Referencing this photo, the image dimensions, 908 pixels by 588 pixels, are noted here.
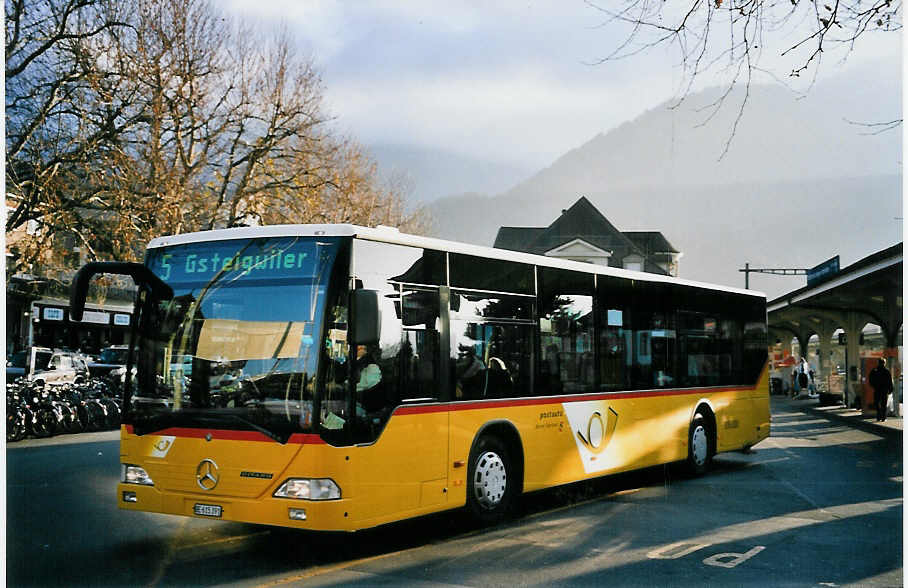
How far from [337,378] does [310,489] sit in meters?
0.87

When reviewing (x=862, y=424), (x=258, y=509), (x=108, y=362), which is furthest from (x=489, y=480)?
(x=108, y=362)

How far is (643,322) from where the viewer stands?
1307 cm

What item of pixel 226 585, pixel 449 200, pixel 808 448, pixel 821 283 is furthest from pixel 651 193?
pixel 226 585

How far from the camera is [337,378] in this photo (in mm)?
7871

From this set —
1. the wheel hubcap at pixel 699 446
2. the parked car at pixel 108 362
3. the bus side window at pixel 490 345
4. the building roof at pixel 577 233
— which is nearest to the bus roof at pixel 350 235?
the bus side window at pixel 490 345

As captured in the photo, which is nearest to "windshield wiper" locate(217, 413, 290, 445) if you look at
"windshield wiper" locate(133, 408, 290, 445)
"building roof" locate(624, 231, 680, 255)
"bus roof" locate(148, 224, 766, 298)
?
"windshield wiper" locate(133, 408, 290, 445)

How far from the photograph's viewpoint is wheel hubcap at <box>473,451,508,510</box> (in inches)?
379

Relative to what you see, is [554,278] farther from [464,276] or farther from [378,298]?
[378,298]

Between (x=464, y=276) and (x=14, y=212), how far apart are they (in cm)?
1387

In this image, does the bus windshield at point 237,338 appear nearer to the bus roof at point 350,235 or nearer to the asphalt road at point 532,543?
the bus roof at point 350,235

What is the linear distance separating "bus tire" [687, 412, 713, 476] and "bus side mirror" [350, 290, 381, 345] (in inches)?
305

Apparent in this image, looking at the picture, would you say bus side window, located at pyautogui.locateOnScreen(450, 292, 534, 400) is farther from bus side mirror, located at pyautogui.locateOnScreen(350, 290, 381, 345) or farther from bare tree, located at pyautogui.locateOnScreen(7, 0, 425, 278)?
bare tree, located at pyautogui.locateOnScreen(7, 0, 425, 278)

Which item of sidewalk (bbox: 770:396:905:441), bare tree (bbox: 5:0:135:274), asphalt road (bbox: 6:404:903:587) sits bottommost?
asphalt road (bbox: 6:404:903:587)

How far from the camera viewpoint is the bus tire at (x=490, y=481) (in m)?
9.54
